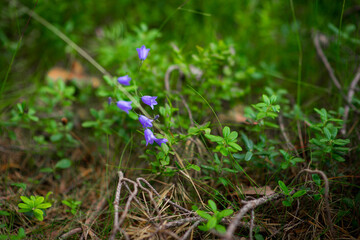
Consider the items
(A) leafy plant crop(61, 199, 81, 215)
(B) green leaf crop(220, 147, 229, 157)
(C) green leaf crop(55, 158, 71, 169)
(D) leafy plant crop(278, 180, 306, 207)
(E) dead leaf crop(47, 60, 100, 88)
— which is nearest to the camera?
(D) leafy plant crop(278, 180, 306, 207)

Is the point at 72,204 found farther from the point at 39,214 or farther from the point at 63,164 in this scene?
the point at 63,164

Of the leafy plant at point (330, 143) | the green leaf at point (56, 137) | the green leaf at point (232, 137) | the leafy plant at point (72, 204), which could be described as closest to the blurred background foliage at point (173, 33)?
the green leaf at point (56, 137)

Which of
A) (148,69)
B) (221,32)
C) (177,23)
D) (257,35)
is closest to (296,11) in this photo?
(257,35)

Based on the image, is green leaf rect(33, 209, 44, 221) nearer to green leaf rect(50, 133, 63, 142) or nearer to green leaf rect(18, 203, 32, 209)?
green leaf rect(18, 203, 32, 209)

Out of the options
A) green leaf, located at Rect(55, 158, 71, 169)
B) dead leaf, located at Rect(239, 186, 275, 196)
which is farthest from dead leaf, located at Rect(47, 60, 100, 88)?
dead leaf, located at Rect(239, 186, 275, 196)

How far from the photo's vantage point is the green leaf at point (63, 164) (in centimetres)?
206

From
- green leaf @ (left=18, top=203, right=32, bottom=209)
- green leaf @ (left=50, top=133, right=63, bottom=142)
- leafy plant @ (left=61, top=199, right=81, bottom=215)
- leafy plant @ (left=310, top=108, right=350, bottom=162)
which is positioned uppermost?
leafy plant @ (left=310, top=108, right=350, bottom=162)

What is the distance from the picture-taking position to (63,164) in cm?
208

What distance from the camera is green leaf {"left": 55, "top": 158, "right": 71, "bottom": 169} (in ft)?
6.76

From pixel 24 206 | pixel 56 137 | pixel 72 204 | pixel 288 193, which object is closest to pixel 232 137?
pixel 288 193

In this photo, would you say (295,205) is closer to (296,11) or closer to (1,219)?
(1,219)

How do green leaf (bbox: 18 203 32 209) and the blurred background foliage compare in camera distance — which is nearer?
green leaf (bbox: 18 203 32 209)

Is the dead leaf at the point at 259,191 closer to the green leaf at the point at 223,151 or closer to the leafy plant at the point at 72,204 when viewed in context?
the green leaf at the point at 223,151

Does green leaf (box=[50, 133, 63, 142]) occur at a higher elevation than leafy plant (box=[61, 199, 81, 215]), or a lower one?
higher
